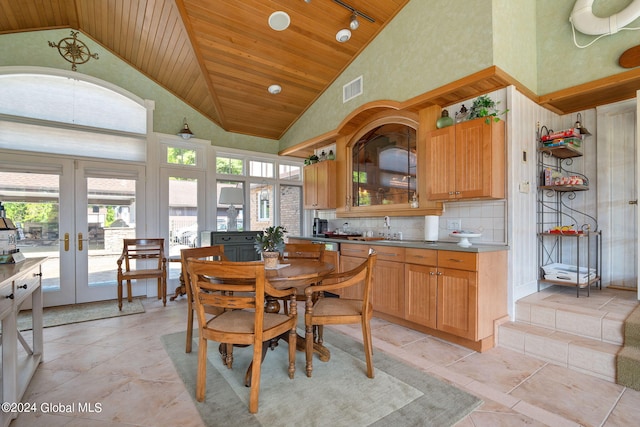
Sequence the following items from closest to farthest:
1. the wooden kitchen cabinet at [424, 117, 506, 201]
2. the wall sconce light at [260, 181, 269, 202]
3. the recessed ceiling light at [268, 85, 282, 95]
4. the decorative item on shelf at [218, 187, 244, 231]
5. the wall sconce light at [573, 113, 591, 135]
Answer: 1. the wooden kitchen cabinet at [424, 117, 506, 201]
2. the wall sconce light at [573, 113, 591, 135]
3. the recessed ceiling light at [268, 85, 282, 95]
4. the decorative item on shelf at [218, 187, 244, 231]
5. the wall sconce light at [260, 181, 269, 202]

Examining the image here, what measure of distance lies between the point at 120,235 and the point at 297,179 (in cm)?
351

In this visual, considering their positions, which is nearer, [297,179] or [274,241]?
[274,241]

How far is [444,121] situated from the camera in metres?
3.41

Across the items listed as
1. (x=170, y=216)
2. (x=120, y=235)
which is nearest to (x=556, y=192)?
(x=170, y=216)

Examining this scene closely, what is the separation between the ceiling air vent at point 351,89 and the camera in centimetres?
464

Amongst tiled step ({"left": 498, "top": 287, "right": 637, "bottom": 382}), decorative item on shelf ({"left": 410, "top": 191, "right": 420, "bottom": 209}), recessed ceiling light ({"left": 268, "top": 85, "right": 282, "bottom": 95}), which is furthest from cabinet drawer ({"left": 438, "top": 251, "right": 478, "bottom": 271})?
recessed ceiling light ({"left": 268, "top": 85, "right": 282, "bottom": 95})

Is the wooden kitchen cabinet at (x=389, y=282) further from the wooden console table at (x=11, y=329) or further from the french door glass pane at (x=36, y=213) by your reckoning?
the french door glass pane at (x=36, y=213)

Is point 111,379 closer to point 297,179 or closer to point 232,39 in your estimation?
point 232,39

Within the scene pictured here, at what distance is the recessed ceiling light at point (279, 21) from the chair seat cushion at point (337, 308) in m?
3.44

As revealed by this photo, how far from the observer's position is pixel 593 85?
3.06 metres

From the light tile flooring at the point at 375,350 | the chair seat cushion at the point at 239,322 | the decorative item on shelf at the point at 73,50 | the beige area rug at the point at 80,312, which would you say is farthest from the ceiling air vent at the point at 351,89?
the beige area rug at the point at 80,312

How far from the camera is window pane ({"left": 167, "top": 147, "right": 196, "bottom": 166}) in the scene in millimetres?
5289

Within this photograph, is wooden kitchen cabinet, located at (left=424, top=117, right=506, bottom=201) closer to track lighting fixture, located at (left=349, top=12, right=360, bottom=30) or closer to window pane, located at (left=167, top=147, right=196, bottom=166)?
track lighting fixture, located at (left=349, top=12, right=360, bottom=30)

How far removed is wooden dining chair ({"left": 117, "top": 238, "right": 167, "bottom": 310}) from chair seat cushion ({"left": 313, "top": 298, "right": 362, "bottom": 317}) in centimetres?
302
